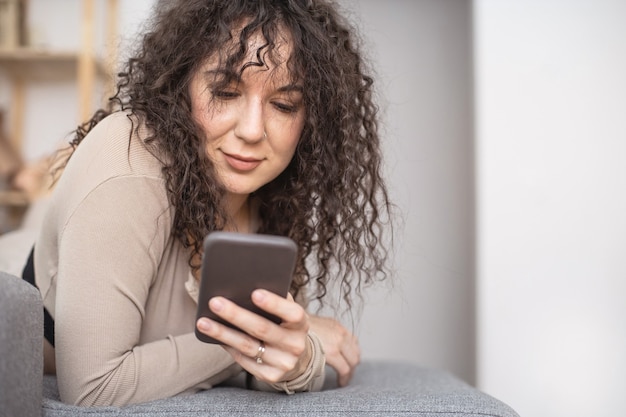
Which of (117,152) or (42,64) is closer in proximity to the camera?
(117,152)

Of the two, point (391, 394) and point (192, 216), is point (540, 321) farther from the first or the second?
point (192, 216)

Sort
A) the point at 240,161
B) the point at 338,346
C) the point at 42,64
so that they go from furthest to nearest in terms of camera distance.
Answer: the point at 42,64 → the point at 338,346 → the point at 240,161

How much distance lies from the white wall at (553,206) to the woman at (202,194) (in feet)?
2.60

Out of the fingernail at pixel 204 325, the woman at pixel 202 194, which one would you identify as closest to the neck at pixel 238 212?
the woman at pixel 202 194

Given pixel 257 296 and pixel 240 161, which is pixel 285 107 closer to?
pixel 240 161

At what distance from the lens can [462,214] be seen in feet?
8.20

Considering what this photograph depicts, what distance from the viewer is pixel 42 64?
10.0 feet

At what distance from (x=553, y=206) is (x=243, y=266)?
1.35m

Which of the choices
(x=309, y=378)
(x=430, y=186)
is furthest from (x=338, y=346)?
(x=430, y=186)

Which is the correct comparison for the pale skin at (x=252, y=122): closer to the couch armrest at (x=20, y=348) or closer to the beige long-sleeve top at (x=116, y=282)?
the beige long-sleeve top at (x=116, y=282)

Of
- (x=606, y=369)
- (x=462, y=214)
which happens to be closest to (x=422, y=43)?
(x=462, y=214)

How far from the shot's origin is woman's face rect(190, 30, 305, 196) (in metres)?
1.03

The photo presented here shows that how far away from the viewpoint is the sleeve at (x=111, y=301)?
0.90 m

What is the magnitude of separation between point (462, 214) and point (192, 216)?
63.9 inches
